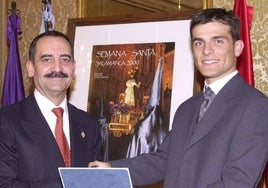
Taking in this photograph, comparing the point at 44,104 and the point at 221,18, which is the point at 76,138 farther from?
the point at 221,18

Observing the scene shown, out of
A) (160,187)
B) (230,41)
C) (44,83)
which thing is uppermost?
(230,41)

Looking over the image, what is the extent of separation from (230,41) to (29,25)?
268 centimetres

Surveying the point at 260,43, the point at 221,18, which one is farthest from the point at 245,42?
the point at 221,18

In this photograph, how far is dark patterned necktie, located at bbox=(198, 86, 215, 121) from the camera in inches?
95.4

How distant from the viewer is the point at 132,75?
137 inches

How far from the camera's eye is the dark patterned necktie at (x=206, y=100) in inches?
95.4

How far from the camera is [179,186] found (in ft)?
7.78

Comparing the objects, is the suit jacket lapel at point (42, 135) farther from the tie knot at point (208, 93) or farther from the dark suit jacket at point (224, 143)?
the tie knot at point (208, 93)

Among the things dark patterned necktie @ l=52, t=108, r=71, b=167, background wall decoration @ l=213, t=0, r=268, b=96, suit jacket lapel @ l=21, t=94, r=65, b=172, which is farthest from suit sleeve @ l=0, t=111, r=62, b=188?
background wall decoration @ l=213, t=0, r=268, b=96

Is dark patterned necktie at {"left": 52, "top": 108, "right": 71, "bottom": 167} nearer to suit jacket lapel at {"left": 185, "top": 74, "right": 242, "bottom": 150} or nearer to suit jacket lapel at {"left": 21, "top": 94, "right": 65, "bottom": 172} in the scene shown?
suit jacket lapel at {"left": 21, "top": 94, "right": 65, "bottom": 172}

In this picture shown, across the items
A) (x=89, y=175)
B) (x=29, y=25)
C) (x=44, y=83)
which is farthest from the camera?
(x=29, y=25)

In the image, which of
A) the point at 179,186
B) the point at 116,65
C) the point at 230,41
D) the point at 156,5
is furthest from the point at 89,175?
the point at 156,5

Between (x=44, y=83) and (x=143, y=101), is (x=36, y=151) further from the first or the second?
(x=143, y=101)

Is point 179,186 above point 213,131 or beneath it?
beneath
